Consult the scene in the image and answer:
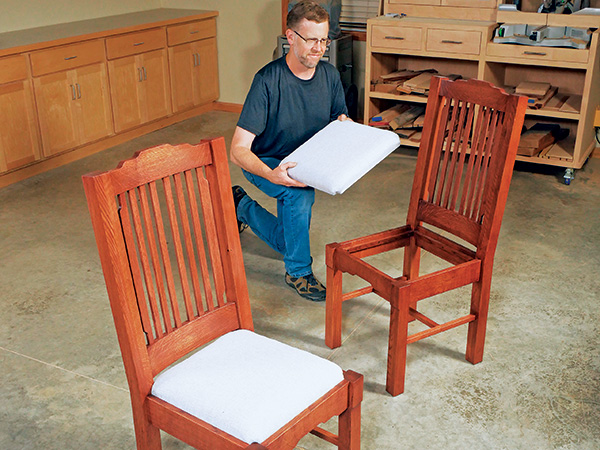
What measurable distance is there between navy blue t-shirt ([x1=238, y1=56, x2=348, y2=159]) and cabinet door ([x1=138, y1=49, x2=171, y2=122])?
2.63 meters

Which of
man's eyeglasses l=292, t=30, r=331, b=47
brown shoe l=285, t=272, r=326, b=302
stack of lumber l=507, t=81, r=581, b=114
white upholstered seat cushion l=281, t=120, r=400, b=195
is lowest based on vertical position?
brown shoe l=285, t=272, r=326, b=302

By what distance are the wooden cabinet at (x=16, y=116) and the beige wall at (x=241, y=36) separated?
7.07 ft

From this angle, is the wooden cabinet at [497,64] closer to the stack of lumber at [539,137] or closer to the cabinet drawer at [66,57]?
the stack of lumber at [539,137]

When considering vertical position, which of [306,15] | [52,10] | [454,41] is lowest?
[454,41]

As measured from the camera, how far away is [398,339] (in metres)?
2.18

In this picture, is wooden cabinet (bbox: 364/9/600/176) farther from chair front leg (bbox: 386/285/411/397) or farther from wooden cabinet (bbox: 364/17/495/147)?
chair front leg (bbox: 386/285/411/397)

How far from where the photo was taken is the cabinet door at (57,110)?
444 cm

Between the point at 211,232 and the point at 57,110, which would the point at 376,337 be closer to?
the point at 211,232

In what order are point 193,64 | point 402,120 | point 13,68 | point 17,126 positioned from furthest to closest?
point 193,64 → point 402,120 → point 17,126 → point 13,68

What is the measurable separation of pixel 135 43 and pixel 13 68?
3.83 feet

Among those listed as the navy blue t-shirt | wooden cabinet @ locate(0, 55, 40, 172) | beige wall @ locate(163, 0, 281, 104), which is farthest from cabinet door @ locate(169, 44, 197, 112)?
the navy blue t-shirt

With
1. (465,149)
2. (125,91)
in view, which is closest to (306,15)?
(465,149)

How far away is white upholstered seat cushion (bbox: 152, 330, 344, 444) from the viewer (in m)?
1.45

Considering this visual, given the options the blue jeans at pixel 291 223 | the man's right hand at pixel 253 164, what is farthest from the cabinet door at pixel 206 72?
the man's right hand at pixel 253 164
